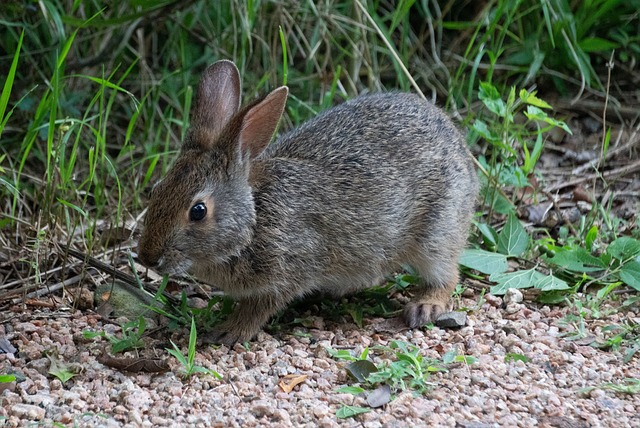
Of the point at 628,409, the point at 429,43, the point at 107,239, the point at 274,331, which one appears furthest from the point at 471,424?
the point at 429,43

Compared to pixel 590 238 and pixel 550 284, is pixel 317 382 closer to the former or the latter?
pixel 550 284

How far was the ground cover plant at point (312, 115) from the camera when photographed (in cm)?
507

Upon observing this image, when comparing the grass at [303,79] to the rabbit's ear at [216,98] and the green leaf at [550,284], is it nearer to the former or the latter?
the green leaf at [550,284]

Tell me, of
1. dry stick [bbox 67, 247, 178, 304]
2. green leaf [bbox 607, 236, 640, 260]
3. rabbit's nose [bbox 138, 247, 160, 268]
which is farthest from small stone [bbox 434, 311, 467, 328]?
rabbit's nose [bbox 138, 247, 160, 268]

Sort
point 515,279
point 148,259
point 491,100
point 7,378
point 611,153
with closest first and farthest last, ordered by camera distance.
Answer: point 7,378, point 148,259, point 515,279, point 491,100, point 611,153

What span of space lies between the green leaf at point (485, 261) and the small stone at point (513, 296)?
18 cm

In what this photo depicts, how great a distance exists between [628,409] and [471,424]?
68cm

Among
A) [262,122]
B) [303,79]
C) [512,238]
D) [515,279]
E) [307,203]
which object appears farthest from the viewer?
[303,79]

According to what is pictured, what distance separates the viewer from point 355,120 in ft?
17.2

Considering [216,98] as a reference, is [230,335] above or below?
below

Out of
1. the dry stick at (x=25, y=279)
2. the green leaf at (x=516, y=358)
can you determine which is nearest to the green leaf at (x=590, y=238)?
the green leaf at (x=516, y=358)

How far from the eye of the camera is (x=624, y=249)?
210 inches

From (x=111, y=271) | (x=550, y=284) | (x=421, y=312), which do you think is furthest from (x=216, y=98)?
(x=550, y=284)

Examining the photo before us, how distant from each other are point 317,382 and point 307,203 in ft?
3.32
